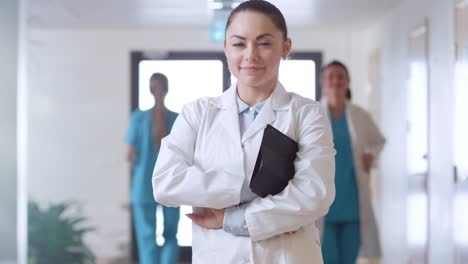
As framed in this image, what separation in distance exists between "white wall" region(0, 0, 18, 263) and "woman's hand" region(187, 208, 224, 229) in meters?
3.52

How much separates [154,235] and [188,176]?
3.36 m

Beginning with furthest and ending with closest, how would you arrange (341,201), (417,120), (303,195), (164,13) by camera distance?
(164,13), (417,120), (341,201), (303,195)

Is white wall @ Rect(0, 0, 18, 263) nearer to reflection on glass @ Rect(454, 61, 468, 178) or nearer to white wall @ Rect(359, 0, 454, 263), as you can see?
white wall @ Rect(359, 0, 454, 263)

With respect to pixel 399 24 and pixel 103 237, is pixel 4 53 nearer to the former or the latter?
pixel 103 237

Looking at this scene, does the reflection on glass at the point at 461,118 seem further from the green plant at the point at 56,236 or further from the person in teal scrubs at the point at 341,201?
the green plant at the point at 56,236

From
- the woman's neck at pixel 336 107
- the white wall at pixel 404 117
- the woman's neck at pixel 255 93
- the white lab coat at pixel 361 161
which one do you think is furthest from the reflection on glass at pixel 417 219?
the woman's neck at pixel 255 93

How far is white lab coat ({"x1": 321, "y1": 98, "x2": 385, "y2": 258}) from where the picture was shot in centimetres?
432

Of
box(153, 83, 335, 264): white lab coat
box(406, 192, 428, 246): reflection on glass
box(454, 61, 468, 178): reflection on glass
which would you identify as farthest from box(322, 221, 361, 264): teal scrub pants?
box(153, 83, 335, 264): white lab coat

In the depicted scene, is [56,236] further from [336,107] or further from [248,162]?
[248,162]

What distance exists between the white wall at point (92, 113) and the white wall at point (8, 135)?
78 centimetres

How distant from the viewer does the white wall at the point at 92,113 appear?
5.82 meters

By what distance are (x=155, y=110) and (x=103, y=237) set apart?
153 centimetres

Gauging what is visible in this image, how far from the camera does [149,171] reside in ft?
16.0

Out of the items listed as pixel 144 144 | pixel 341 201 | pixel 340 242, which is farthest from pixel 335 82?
pixel 144 144
